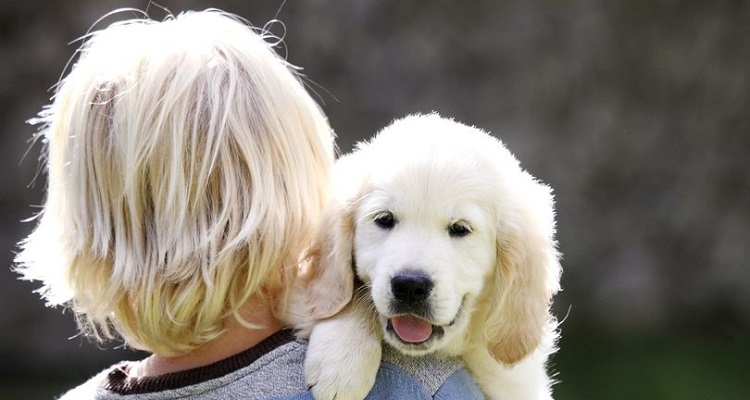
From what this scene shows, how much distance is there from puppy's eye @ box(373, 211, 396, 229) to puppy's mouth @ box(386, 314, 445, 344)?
240mm

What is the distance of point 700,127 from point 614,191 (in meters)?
0.91

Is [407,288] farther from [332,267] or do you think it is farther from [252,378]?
[252,378]

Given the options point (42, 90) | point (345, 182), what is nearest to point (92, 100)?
point (345, 182)

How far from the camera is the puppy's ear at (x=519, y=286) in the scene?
2.85m

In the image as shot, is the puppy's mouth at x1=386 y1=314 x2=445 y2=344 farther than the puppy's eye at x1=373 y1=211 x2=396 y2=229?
No

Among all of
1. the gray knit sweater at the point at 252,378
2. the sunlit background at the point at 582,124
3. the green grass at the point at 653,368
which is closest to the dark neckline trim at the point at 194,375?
the gray knit sweater at the point at 252,378

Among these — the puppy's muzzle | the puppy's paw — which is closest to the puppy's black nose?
the puppy's muzzle

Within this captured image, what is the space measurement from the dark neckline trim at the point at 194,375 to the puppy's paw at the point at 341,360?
0.10 meters

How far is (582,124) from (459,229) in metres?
6.30

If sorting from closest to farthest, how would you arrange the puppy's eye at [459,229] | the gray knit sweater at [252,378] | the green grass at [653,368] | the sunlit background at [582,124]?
the gray knit sweater at [252,378]
the puppy's eye at [459,229]
the green grass at [653,368]
the sunlit background at [582,124]

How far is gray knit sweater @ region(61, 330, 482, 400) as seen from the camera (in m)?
2.49

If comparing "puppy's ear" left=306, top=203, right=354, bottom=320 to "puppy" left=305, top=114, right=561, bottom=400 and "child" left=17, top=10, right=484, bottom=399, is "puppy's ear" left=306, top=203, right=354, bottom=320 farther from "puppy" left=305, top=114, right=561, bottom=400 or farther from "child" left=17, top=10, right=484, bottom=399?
"child" left=17, top=10, right=484, bottom=399

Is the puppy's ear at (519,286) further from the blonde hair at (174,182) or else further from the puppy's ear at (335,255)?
the blonde hair at (174,182)

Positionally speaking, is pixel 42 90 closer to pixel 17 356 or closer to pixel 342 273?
pixel 17 356
